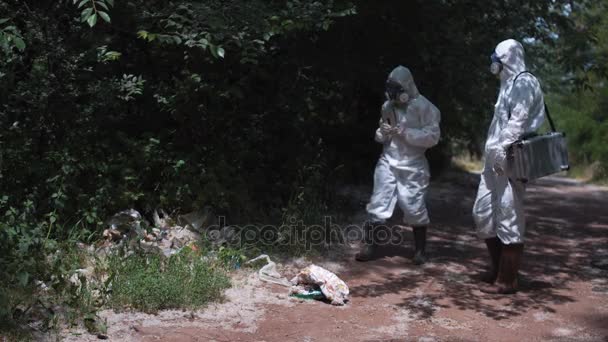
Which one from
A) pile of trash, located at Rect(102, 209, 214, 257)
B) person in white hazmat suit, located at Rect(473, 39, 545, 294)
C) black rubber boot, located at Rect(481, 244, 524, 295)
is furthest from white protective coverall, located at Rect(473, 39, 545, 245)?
pile of trash, located at Rect(102, 209, 214, 257)

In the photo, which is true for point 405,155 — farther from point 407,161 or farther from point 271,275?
point 271,275

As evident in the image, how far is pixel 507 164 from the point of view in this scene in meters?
6.16

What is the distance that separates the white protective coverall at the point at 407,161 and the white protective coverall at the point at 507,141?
0.91 m

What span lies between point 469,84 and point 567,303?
449 cm

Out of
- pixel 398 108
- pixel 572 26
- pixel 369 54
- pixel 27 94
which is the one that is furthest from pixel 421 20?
pixel 27 94

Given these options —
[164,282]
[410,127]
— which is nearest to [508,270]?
[410,127]

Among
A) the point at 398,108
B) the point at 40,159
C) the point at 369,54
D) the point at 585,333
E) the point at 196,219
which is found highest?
the point at 369,54

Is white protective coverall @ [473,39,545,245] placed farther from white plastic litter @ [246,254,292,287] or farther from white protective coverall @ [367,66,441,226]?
white plastic litter @ [246,254,292,287]

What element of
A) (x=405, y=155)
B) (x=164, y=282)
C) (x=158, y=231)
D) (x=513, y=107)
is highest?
(x=513, y=107)

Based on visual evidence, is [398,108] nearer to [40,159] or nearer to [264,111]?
[264,111]

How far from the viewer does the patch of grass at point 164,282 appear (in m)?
5.47

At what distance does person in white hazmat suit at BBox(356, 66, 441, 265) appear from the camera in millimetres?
7277

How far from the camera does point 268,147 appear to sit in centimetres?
864

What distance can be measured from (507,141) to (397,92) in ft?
4.87
